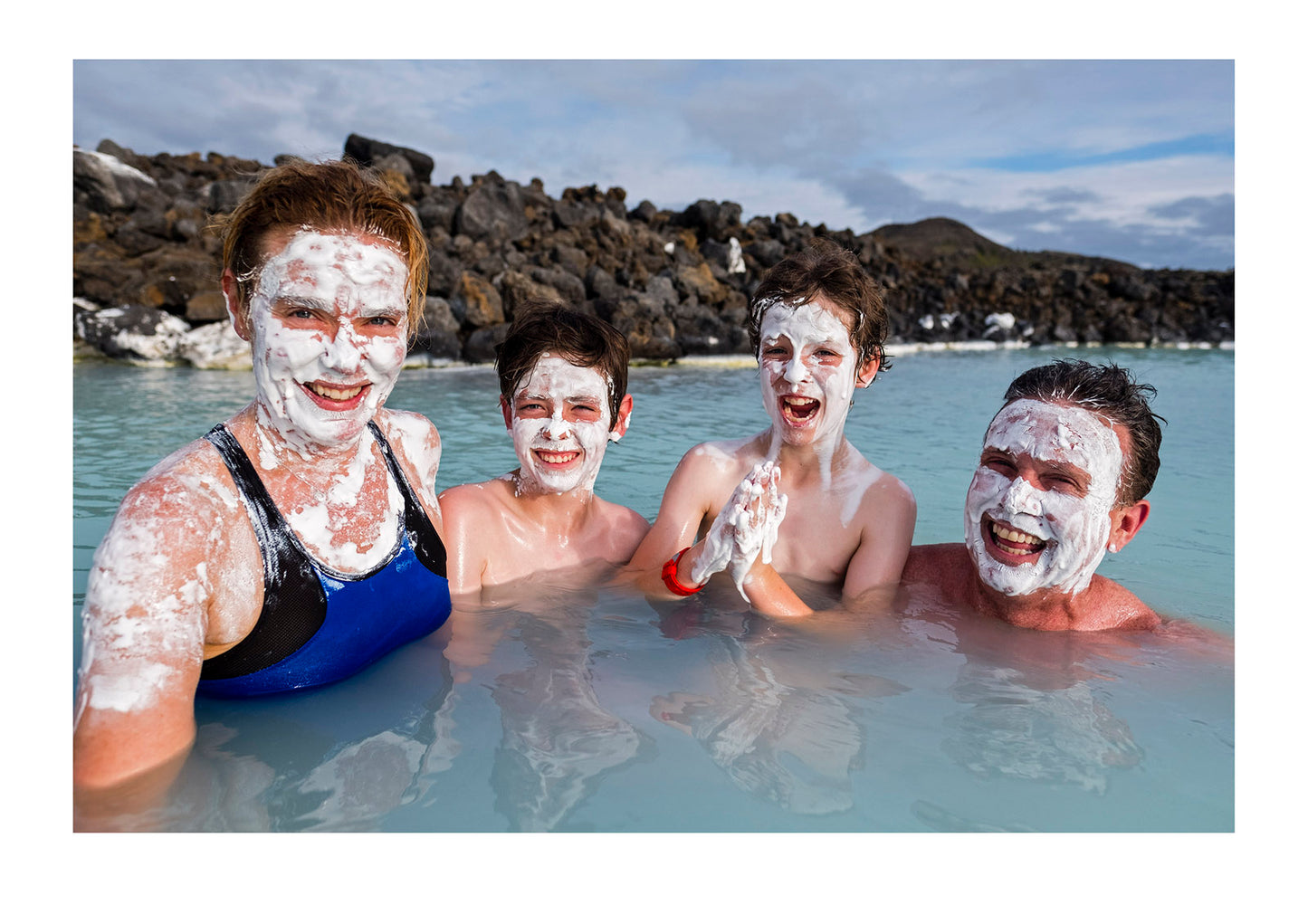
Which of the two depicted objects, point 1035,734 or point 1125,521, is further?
point 1125,521

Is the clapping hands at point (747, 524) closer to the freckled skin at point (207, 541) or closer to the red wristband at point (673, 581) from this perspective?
the red wristband at point (673, 581)

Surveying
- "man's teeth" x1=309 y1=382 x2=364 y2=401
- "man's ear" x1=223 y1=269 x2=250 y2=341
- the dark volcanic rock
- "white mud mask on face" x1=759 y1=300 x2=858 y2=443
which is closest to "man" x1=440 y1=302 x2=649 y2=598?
"white mud mask on face" x1=759 y1=300 x2=858 y2=443

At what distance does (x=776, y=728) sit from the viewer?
298cm

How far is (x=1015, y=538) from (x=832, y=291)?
1.32 metres

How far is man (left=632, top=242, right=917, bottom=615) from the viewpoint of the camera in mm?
3855

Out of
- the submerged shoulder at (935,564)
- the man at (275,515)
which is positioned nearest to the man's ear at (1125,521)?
the submerged shoulder at (935,564)

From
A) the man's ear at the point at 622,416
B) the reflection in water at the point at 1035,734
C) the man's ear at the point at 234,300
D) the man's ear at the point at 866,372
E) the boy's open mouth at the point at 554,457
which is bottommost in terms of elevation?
the reflection in water at the point at 1035,734

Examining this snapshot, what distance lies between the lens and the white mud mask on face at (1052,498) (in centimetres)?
328

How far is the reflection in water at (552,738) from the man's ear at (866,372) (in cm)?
176

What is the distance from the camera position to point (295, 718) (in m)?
2.88

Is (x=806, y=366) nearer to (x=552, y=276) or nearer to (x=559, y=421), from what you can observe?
(x=559, y=421)

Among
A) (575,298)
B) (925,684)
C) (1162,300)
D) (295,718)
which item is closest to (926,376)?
(575,298)

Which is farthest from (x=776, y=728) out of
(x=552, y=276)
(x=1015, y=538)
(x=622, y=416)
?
(x=552, y=276)

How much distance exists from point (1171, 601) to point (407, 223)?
4.45 metres
